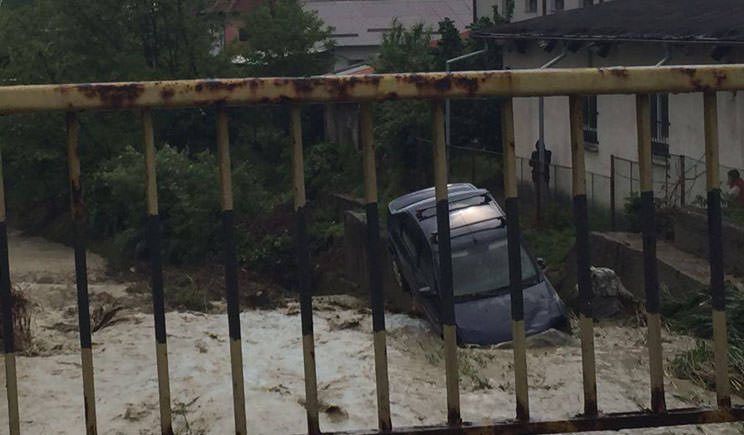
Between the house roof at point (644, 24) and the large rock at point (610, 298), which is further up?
the house roof at point (644, 24)

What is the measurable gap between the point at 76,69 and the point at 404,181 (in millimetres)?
10252

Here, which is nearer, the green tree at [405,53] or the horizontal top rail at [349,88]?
the horizontal top rail at [349,88]

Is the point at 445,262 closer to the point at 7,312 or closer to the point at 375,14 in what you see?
the point at 7,312

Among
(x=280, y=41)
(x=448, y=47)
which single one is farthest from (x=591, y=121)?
(x=280, y=41)

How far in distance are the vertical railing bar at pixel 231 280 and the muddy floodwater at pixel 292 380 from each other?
1.39m

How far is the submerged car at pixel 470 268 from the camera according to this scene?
10.7 meters

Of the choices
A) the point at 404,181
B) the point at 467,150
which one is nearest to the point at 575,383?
the point at 467,150

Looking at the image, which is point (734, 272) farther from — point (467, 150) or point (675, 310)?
point (467, 150)

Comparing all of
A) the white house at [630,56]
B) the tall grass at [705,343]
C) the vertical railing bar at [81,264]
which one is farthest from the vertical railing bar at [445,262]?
the white house at [630,56]

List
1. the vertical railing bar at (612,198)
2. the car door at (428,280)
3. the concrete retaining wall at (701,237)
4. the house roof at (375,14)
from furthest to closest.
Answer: the house roof at (375,14)
the vertical railing bar at (612,198)
the concrete retaining wall at (701,237)
the car door at (428,280)

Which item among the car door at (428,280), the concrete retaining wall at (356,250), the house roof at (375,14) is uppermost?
the house roof at (375,14)

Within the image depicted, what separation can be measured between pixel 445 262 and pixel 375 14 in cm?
4711

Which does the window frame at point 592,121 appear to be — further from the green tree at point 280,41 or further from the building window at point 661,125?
the green tree at point 280,41

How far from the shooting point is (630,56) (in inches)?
819
